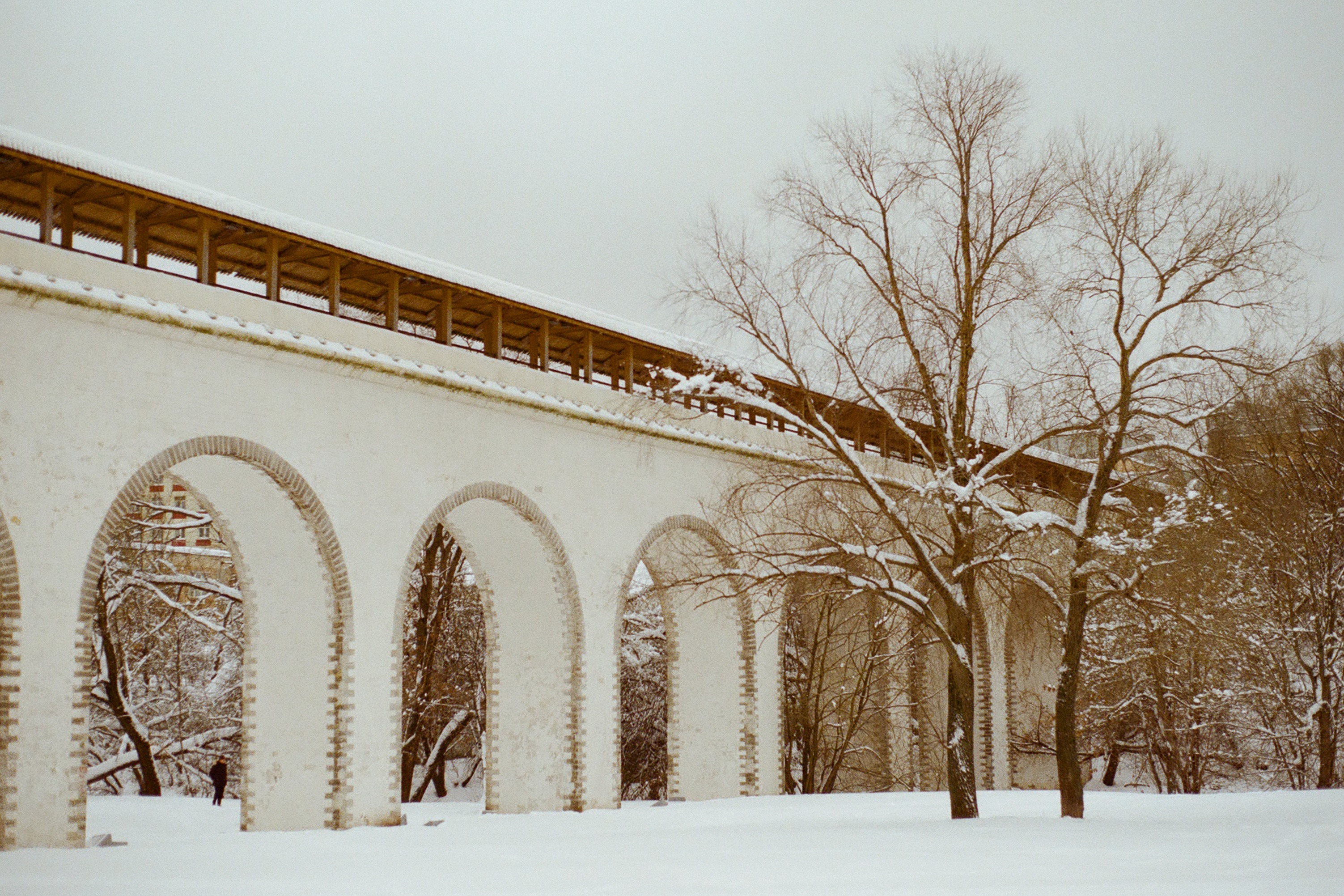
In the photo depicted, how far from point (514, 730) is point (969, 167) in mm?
8760

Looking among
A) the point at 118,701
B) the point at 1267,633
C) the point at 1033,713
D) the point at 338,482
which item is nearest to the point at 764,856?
the point at 338,482

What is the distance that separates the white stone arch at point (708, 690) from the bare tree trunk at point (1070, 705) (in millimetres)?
6068

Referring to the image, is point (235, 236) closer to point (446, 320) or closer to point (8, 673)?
point (446, 320)

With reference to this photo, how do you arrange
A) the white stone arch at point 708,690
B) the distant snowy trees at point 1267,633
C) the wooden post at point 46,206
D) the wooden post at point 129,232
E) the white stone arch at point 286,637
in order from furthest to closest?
the white stone arch at point 708,690 < the distant snowy trees at point 1267,633 < the white stone arch at point 286,637 < the wooden post at point 129,232 < the wooden post at point 46,206

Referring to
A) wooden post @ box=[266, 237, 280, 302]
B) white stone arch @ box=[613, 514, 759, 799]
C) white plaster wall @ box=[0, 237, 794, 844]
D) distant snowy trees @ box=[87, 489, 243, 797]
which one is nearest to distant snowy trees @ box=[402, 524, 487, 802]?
distant snowy trees @ box=[87, 489, 243, 797]

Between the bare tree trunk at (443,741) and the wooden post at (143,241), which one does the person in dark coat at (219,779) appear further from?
the wooden post at (143,241)

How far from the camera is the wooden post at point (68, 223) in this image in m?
12.5

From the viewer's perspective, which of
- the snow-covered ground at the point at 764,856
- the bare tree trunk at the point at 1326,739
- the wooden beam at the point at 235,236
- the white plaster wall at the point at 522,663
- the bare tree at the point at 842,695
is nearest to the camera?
the snow-covered ground at the point at 764,856

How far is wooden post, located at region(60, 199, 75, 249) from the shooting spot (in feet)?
41.0

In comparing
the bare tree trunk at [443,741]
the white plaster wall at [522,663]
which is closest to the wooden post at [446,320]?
the white plaster wall at [522,663]

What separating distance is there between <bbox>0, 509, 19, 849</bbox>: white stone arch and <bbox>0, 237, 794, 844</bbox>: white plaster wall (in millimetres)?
70

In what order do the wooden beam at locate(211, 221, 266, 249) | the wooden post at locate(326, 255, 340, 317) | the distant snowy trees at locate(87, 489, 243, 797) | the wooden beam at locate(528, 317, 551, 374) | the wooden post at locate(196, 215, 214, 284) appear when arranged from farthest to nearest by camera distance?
1. the distant snowy trees at locate(87, 489, 243, 797)
2. the wooden beam at locate(528, 317, 551, 374)
3. the wooden post at locate(326, 255, 340, 317)
4. the wooden beam at locate(211, 221, 266, 249)
5. the wooden post at locate(196, 215, 214, 284)

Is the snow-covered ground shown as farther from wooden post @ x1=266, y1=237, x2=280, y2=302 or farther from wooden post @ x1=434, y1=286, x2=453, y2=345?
wooden post @ x1=434, y1=286, x2=453, y2=345

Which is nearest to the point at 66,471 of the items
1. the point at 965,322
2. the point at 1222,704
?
the point at 965,322
